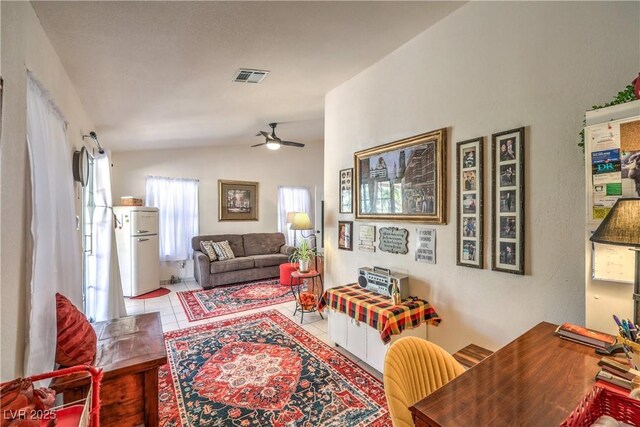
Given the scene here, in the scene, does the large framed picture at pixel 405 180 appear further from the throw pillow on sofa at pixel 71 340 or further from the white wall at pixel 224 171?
the white wall at pixel 224 171

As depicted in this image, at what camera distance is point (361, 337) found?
2.44 m

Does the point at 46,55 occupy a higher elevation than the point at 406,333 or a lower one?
higher

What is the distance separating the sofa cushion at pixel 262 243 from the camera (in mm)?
6007

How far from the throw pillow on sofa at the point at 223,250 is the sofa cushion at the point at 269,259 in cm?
46

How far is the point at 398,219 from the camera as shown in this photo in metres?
2.48

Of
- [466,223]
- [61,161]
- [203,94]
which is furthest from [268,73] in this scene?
[466,223]

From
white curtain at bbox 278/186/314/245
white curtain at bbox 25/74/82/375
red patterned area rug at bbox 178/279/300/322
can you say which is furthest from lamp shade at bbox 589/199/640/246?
white curtain at bbox 278/186/314/245

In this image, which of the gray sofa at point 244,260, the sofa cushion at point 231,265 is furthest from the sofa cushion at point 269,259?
the sofa cushion at point 231,265

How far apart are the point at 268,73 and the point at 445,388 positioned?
267 centimetres

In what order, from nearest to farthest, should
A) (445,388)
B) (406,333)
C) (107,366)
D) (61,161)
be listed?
(445,388) < (107,366) < (61,161) < (406,333)

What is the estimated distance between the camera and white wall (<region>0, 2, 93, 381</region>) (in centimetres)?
115

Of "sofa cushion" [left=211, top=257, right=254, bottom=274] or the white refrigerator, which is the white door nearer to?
the white refrigerator

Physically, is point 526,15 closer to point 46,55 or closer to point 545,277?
point 545,277

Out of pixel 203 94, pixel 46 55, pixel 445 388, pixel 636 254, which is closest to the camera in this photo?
pixel 445 388
